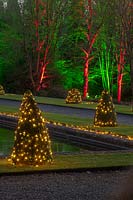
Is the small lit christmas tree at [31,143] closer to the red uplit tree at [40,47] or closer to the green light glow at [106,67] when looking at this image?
the green light glow at [106,67]

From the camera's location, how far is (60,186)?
8.09m

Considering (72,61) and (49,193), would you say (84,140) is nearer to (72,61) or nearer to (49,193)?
(49,193)

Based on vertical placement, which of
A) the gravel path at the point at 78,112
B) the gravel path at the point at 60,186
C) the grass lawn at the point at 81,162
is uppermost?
the gravel path at the point at 60,186

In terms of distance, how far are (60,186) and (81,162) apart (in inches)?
84.7

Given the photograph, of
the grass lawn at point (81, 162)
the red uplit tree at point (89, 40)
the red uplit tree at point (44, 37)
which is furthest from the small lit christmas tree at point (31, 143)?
the red uplit tree at point (44, 37)

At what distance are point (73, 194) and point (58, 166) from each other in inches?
87.3

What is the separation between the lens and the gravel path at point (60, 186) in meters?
7.37

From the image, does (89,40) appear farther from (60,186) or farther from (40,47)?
(60,186)

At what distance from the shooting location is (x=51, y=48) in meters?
44.0

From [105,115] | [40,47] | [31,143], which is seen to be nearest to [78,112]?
[105,115]

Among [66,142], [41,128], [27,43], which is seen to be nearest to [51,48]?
[27,43]

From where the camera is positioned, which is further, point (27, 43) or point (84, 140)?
point (27, 43)

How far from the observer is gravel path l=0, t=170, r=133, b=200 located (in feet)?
24.2

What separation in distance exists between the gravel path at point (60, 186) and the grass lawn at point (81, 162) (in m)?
0.34
